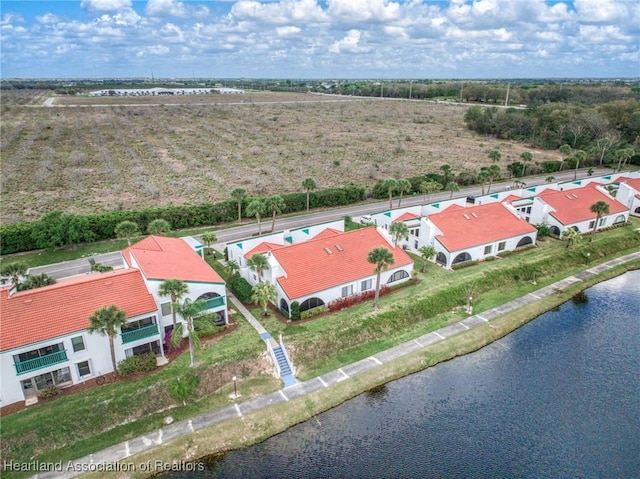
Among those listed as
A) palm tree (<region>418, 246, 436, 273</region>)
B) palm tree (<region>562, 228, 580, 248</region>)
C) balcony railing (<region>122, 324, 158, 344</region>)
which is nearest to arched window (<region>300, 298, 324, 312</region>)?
balcony railing (<region>122, 324, 158, 344</region>)

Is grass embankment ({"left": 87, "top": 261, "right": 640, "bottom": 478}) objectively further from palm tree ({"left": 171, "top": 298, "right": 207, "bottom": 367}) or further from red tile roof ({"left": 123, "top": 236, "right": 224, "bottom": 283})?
red tile roof ({"left": 123, "top": 236, "right": 224, "bottom": 283})

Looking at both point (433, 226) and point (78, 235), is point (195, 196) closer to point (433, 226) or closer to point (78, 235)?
point (78, 235)

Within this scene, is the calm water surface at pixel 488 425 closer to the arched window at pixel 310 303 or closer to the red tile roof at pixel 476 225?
the arched window at pixel 310 303

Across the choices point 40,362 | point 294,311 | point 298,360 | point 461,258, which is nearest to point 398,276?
point 461,258

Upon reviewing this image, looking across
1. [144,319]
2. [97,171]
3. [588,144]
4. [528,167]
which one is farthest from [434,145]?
[144,319]

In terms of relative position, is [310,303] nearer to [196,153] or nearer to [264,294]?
[264,294]

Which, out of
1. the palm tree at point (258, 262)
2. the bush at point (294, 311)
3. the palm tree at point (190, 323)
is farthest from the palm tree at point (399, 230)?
the palm tree at point (190, 323)
